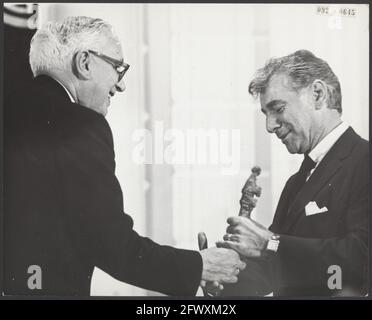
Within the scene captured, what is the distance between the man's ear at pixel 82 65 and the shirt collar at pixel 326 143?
1.43m

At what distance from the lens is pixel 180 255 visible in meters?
3.79

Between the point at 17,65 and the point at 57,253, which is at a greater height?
the point at 17,65

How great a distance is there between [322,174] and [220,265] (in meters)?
0.82

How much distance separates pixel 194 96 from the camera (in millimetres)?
3795

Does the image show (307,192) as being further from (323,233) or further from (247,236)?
(247,236)

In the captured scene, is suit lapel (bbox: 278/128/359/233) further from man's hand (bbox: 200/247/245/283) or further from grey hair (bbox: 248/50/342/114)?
man's hand (bbox: 200/247/245/283)

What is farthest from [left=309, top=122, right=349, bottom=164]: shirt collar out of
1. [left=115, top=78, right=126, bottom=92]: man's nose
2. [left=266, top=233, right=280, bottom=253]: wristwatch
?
[left=115, top=78, right=126, bottom=92]: man's nose

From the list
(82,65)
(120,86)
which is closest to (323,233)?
(120,86)

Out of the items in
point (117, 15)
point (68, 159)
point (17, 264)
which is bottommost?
point (17, 264)

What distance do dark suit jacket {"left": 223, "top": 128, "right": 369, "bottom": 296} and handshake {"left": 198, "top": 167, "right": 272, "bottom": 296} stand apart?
0.07 meters
